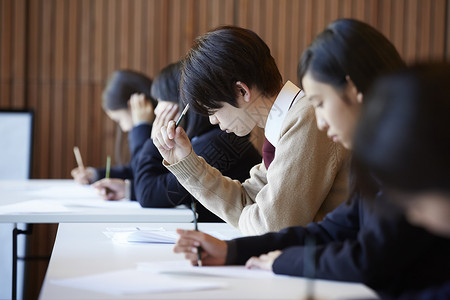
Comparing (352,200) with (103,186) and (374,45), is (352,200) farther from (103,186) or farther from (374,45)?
(103,186)

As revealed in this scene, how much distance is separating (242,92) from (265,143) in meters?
0.21

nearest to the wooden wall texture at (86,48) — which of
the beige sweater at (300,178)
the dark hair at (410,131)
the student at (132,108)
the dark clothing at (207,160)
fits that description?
the student at (132,108)

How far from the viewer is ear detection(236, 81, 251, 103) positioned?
2.02 m

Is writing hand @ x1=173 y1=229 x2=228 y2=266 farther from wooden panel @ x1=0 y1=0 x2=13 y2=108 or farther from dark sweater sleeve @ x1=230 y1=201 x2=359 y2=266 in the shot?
wooden panel @ x1=0 y1=0 x2=13 y2=108

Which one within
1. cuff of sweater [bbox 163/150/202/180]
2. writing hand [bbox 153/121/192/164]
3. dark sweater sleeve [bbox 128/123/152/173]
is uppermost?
Answer: writing hand [bbox 153/121/192/164]

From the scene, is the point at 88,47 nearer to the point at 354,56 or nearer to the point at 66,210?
the point at 66,210

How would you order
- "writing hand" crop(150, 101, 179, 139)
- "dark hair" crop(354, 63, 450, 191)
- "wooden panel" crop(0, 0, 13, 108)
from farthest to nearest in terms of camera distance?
1. "wooden panel" crop(0, 0, 13, 108)
2. "writing hand" crop(150, 101, 179, 139)
3. "dark hair" crop(354, 63, 450, 191)

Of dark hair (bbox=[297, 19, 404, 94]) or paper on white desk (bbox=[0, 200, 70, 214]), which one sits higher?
dark hair (bbox=[297, 19, 404, 94])

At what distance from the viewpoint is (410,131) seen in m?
0.95

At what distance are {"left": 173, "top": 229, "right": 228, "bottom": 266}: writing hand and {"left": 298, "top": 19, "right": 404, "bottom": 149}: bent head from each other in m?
0.36

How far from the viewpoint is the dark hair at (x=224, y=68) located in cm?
200

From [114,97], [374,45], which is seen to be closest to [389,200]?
[374,45]

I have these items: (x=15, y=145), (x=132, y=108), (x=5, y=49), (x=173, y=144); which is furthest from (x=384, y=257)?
(x=5, y=49)

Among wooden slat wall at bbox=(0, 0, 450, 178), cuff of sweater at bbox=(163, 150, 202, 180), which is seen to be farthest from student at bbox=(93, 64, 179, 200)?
wooden slat wall at bbox=(0, 0, 450, 178)
